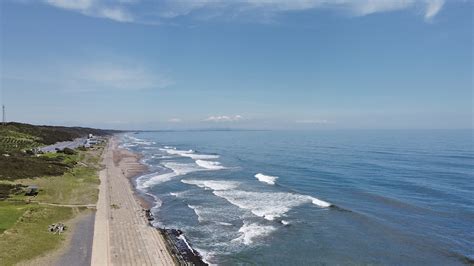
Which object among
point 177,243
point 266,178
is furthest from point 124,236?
point 266,178

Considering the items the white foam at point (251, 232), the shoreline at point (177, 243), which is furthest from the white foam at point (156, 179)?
the white foam at point (251, 232)

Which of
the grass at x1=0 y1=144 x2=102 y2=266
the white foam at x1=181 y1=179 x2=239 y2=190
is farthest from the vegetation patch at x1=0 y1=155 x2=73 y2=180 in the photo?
the white foam at x1=181 y1=179 x2=239 y2=190

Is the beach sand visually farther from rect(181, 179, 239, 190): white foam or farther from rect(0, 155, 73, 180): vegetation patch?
rect(0, 155, 73, 180): vegetation patch

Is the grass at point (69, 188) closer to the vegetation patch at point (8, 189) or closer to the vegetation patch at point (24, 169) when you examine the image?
the vegetation patch at point (24, 169)

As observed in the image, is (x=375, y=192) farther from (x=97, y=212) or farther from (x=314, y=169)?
(x=97, y=212)

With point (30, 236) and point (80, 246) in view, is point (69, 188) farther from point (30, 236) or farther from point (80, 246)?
point (80, 246)
